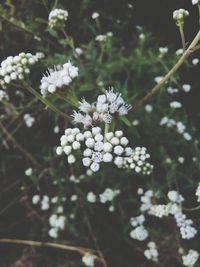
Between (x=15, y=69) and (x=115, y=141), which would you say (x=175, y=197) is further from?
(x=15, y=69)

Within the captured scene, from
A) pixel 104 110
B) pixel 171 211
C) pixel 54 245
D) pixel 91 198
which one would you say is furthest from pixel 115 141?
pixel 54 245

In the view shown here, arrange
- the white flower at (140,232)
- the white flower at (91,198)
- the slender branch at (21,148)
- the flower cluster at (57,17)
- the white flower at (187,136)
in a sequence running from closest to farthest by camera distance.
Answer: the flower cluster at (57,17) < the white flower at (140,232) < the white flower at (187,136) < the white flower at (91,198) < the slender branch at (21,148)

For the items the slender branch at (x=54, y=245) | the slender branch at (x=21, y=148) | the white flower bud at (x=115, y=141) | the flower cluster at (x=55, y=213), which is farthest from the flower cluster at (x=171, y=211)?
the slender branch at (x=21, y=148)

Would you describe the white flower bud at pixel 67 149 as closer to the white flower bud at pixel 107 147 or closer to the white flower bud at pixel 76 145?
the white flower bud at pixel 76 145

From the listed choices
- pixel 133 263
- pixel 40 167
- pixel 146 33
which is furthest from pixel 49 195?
pixel 146 33

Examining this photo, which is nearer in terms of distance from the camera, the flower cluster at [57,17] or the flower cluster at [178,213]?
the flower cluster at [178,213]

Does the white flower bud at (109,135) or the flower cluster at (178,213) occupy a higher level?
the white flower bud at (109,135)

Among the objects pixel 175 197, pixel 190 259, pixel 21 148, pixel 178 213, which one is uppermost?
pixel 21 148
